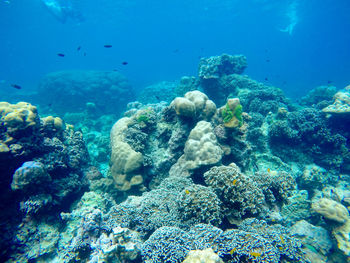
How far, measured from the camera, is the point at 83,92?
2339cm

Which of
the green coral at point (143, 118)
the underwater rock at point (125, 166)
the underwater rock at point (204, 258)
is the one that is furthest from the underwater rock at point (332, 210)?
the green coral at point (143, 118)

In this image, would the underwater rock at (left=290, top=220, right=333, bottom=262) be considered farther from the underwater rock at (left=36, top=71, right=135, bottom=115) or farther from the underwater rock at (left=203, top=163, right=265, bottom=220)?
the underwater rock at (left=36, top=71, right=135, bottom=115)

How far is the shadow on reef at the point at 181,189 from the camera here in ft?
11.3

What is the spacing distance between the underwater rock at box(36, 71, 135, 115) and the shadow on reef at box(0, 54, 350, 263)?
1605cm

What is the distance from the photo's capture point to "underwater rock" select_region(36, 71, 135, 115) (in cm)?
2250

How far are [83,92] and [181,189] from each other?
23.2 meters

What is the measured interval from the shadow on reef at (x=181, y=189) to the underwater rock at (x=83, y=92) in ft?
52.7

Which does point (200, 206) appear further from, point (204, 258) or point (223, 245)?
→ point (204, 258)

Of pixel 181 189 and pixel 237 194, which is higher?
pixel 237 194

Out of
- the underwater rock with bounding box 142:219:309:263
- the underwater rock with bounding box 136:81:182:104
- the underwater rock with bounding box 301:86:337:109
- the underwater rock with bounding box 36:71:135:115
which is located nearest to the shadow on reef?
the underwater rock with bounding box 142:219:309:263

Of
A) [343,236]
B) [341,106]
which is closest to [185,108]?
[343,236]

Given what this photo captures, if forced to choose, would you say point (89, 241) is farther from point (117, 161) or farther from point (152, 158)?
point (152, 158)

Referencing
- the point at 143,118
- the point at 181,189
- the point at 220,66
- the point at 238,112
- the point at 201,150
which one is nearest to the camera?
the point at 181,189

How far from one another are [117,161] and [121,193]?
1.55 metres
